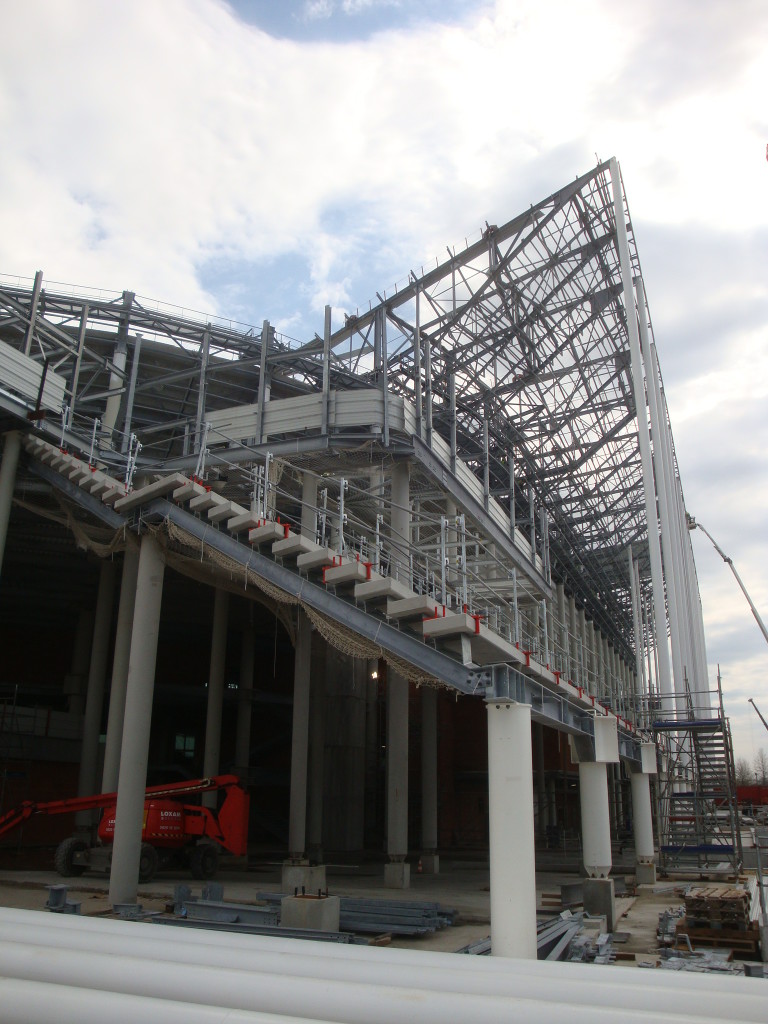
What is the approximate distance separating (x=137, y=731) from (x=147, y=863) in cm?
496

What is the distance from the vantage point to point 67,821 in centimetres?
3384

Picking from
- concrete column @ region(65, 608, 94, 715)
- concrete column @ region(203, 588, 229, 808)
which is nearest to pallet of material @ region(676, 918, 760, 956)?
concrete column @ region(203, 588, 229, 808)

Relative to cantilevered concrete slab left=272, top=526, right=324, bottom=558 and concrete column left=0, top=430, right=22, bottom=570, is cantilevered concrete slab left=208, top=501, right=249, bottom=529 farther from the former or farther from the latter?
concrete column left=0, top=430, right=22, bottom=570

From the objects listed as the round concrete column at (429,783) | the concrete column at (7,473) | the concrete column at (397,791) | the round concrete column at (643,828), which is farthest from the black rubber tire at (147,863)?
the round concrete column at (643,828)

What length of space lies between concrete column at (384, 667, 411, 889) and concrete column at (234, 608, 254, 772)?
11276 millimetres

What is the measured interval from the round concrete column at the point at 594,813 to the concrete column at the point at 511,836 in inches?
270

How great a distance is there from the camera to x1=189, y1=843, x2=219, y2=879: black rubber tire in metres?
20.4

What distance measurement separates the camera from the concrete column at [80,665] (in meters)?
32.8

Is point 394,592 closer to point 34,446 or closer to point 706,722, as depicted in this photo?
point 34,446

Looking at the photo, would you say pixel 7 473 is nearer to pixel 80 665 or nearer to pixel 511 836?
pixel 80 665

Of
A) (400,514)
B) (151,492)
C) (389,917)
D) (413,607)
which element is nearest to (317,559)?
(413,607)

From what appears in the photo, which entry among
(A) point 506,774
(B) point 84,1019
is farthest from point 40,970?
(A) point 506,774

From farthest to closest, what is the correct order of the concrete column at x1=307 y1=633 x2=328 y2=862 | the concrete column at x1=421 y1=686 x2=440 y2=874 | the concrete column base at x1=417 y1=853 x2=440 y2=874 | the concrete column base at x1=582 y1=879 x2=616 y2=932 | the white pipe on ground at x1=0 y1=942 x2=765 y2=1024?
the concrete column at x1=307 y1=633 x2=328 y2=862 → the concrete column at x1=421 y1=686 x2=440 y2=874 → the concrete column base at x1=417 y1=853 x2=440 y2=874 → the concrete column base at x1=582 y1=879 x2=616 y2=932 → the white pipe on ground at x1=0 y1=942 x2=765 y2=1024

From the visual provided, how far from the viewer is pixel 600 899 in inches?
569
